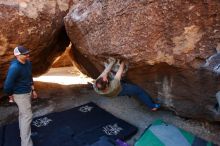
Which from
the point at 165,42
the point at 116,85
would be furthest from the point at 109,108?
the point at 165,42

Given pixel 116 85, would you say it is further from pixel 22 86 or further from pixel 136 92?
pixel 22 86

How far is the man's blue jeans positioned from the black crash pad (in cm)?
58

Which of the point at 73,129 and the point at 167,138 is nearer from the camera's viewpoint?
the point at 167,138

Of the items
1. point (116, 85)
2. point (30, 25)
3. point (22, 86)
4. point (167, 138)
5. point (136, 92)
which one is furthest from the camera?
point (30, 25)

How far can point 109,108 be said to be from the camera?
21.9 ft

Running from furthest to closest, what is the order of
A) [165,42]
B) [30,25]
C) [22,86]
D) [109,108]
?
[109,108] → [30,25] → [165,42] → [22,86]

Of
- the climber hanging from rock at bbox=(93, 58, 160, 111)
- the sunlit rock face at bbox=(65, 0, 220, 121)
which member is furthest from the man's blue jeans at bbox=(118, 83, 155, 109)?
the sunlit rock face at bbox=(65, 0, 220, 121)

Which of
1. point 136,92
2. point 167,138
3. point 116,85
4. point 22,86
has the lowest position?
point 167,138

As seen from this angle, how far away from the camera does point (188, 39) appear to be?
477 centimetres

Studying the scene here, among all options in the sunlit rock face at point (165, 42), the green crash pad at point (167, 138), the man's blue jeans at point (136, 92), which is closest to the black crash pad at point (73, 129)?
the green crash pad at point (167, 138)

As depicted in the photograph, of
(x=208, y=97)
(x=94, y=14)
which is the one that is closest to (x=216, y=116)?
(x=208, y=97)

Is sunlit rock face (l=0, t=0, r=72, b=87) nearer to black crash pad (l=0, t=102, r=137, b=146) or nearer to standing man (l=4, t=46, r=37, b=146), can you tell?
standing man (l=4, t=46, r=37, b=146)

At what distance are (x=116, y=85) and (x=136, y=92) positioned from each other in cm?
66

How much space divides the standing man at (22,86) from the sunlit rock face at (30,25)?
1329 mm
